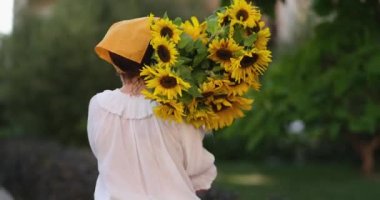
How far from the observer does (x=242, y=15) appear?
2.87 m

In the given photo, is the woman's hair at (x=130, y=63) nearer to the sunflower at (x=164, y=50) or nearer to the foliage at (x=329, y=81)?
the sunflower at (x=164, y=50)

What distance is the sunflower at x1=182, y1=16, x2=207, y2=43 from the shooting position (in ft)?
9.46

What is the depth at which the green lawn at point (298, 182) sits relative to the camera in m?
12.1

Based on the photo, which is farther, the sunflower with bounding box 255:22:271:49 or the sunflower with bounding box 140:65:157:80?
the sunflower with bounding box 255:22:271:49

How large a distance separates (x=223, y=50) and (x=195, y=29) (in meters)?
0.15

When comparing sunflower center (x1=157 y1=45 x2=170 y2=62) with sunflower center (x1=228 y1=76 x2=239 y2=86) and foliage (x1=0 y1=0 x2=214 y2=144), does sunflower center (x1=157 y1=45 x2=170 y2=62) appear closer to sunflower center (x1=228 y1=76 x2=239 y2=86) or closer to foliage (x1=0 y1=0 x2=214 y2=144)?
sunflower center (x1=228 y1=76 x2=239 y2=86)

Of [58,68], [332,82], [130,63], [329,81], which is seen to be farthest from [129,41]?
[58,68]

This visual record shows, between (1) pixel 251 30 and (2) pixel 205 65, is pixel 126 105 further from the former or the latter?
(1) pixel 251 30

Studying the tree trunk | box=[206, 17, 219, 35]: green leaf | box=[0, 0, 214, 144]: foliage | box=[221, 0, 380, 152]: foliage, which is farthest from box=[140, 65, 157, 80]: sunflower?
box=[0, 0, 214, 144]: foliage

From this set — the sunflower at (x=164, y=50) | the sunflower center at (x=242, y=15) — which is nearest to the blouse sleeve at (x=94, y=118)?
the sunflower at (x=164, y=50)

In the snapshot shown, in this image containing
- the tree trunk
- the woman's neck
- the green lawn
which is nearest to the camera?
the woman's neck

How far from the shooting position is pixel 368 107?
39.8 feet

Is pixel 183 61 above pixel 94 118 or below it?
above

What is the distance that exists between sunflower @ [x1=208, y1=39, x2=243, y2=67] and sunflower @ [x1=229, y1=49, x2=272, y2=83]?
3 cm
